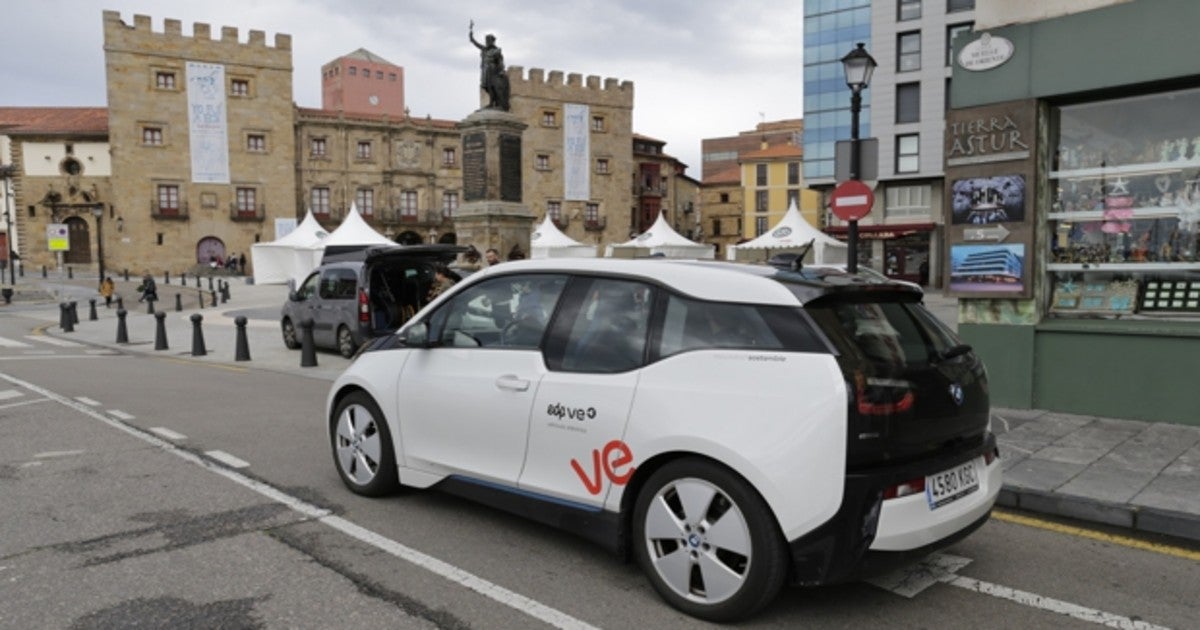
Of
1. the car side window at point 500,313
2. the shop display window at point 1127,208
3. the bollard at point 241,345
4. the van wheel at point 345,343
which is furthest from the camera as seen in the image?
the bollard at point 241,345

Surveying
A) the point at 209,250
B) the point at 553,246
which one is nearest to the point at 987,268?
the point at 553,246

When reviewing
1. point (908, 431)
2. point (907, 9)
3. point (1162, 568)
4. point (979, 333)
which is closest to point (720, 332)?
point (908, 431)

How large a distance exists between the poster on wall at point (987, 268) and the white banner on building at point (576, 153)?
186 feet

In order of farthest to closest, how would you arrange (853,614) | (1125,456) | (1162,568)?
1. (1125,456)
2. (1162,568)
3. (853,614)

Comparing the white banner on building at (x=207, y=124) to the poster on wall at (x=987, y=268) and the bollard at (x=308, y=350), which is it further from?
the poster on wall at (x=987, y=268)

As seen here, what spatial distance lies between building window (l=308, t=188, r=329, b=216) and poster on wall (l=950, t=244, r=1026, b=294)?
5620cm

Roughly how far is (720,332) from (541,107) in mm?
61433

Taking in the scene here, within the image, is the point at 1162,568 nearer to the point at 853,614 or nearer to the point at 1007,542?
the point at 1007,542

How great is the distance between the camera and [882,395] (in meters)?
3.30

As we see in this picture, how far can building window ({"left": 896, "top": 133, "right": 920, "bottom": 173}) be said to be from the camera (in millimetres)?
A: 44375

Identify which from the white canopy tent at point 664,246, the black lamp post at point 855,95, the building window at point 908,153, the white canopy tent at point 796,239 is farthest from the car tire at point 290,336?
the building window at point 908,153

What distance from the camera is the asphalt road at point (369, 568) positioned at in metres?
3.56

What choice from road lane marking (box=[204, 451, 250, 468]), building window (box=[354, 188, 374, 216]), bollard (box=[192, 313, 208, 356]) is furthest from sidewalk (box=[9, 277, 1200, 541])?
building window (box=[354, 188, 374, 216])

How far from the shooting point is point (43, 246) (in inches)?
2121
